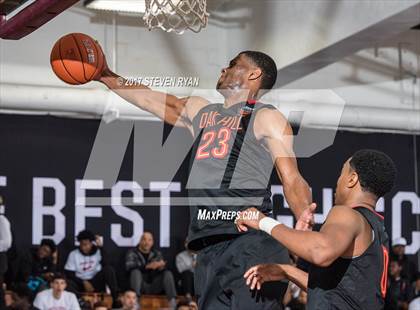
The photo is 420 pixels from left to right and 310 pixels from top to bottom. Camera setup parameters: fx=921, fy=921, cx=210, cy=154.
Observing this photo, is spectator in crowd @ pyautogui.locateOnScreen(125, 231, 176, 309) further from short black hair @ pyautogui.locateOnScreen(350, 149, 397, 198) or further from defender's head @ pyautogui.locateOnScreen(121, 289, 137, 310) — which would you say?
short black hair @ pyautogui.locateOnScreen(350, 149, 397, 198)

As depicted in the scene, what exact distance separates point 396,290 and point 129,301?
444cm

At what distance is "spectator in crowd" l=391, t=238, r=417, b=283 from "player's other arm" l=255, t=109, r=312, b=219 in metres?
11.0

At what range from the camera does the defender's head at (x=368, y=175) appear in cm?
405

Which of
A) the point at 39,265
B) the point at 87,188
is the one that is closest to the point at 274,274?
the point at 39,265

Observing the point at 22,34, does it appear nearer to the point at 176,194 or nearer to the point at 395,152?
the point at 176,194

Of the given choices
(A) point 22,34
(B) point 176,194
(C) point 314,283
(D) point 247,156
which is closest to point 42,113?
(B) point 176,194

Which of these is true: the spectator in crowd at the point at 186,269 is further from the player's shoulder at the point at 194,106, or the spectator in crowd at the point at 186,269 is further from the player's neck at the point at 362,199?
the player's neck at the point at 362,199

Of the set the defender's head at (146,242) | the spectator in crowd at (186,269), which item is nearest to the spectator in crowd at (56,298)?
the defender's head at (146,242)

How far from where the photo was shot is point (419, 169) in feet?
54.1

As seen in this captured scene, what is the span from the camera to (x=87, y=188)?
14.6 metres

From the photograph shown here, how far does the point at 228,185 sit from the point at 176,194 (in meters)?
10.3

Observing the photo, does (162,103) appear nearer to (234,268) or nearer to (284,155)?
(284,155)

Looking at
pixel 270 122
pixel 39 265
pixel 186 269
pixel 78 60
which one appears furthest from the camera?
pixel 186 269

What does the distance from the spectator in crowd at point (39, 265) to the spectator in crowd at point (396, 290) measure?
521 cm
